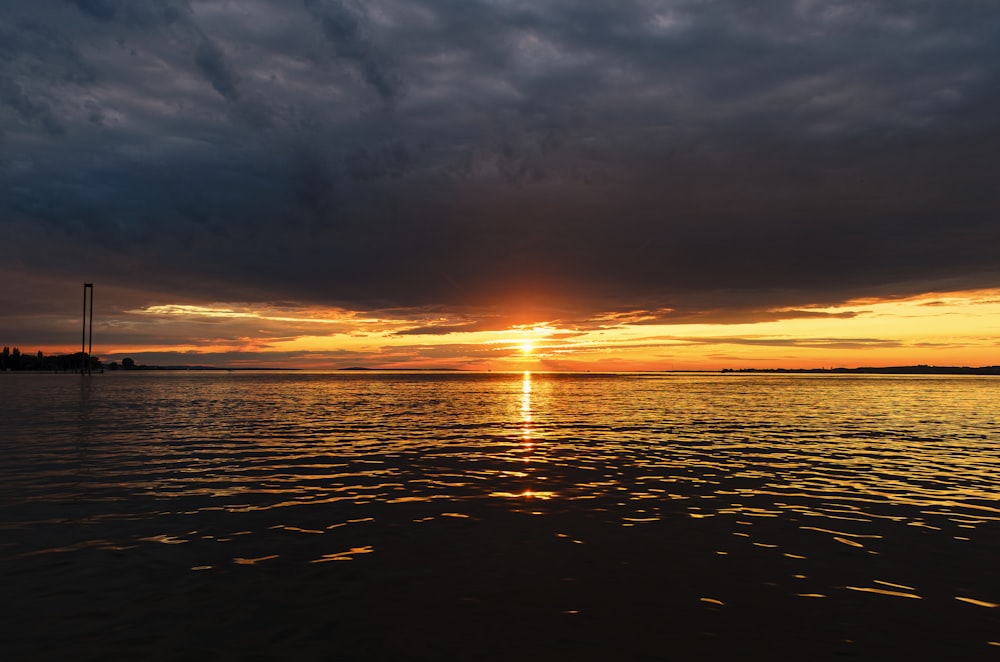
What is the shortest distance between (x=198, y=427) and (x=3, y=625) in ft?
131

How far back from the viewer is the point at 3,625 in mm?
10852

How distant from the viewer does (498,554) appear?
15414 mm

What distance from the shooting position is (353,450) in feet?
115

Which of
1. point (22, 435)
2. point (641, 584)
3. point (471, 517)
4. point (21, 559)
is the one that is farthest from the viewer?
point (22, 435)

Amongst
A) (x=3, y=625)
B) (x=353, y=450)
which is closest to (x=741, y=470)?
(x=353, y=450)

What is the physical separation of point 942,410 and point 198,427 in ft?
259

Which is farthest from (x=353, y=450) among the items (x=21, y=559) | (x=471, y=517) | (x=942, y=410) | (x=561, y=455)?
(x=942, y=410)

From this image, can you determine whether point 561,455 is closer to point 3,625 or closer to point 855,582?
point 855,582

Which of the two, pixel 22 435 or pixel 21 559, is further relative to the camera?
pixel 22 435

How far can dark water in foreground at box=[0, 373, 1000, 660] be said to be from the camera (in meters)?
10.6

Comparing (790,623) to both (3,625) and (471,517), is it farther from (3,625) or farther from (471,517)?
(3,625)

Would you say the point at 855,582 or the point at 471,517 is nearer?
the point at 855,582

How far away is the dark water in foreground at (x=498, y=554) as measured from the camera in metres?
10.6

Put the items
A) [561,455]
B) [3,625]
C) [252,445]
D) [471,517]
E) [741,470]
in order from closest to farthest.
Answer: [3,625]
[471,517]
[741,470]
[561,455]
[252,445]
